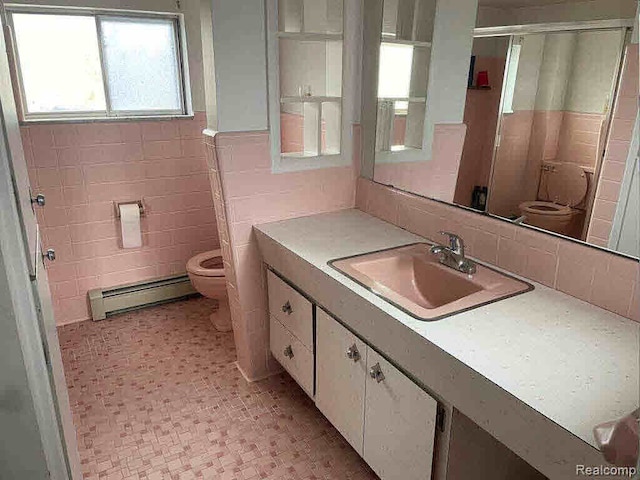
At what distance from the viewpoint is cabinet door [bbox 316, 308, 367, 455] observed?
1.60 meters

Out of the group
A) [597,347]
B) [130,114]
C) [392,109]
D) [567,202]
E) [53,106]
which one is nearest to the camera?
[597,347]

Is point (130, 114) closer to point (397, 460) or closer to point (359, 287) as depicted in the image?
point (359, 287)

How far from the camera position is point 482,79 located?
168cm

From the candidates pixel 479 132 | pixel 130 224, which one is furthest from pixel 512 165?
pixel 130 224

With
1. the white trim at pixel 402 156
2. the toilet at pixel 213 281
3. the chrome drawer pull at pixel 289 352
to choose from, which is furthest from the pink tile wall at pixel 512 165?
the toilet at pixel 213 281

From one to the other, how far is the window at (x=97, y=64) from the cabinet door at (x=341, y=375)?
1.99 meters

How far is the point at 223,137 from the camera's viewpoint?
1972 millimetres

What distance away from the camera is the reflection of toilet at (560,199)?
1421mm

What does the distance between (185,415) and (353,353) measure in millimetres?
1018

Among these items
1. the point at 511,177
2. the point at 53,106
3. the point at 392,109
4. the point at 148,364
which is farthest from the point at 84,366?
the point at 511,177

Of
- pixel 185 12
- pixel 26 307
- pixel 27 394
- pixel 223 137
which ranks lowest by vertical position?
pixel 27 394

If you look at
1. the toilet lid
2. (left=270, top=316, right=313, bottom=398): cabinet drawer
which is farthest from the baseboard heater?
the toilet lid

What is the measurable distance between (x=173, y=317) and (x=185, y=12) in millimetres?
1914

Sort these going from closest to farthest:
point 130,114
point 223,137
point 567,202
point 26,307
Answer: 1. point 26,307
2. point 567,202
3. point 223,137
4. point 130,114
